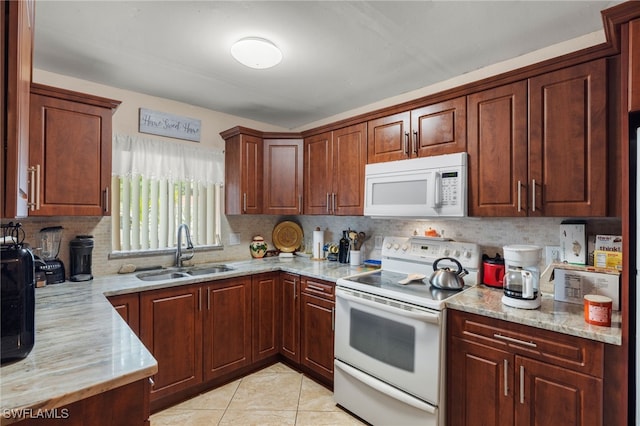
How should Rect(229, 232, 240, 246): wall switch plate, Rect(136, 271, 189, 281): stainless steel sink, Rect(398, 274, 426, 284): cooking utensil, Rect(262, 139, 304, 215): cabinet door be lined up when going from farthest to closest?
Rect(229, 232, 240, 246): wall switch plate < Rect(262, 139, 304, 215): cabinet door < Rect(136, 271, 189, 281): stainless steel sink < Rect(398, 274, 426, 284): cooking utensil

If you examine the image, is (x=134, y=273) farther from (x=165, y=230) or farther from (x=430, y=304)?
(x=430, y=304)

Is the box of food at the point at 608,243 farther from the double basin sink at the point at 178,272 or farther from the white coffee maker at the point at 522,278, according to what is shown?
the double basin sink at the point at 178,272

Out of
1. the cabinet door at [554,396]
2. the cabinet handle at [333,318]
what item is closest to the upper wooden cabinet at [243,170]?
the cabinet handle at [333,318]

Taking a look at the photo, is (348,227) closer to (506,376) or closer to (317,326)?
(317,326)

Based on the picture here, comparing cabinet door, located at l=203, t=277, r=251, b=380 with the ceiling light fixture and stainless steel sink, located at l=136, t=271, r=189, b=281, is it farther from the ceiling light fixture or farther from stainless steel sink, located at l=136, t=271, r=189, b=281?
the ceiling light fixture

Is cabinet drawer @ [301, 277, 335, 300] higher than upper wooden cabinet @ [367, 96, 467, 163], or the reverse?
upper wooden cabinet @ [367, 96, 467, 163]

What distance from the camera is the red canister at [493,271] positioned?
2074 mm

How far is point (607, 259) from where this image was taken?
169cm

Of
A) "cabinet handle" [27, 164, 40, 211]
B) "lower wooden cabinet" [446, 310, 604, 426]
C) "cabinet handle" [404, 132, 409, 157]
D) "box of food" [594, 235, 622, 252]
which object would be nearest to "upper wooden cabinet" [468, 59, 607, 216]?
"box of food" [594, 235, 622, 252]

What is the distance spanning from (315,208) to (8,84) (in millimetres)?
2474

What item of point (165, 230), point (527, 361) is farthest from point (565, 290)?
point (165, 230)

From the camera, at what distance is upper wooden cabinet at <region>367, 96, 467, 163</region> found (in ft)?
6.97

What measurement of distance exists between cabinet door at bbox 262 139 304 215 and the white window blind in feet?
1.65

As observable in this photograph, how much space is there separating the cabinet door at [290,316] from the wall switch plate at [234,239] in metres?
0.75
